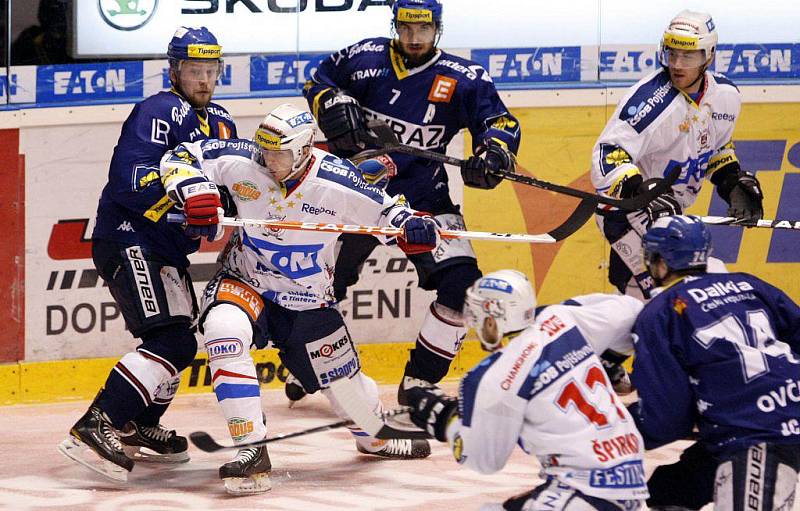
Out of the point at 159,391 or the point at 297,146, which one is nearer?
the point at 297,146

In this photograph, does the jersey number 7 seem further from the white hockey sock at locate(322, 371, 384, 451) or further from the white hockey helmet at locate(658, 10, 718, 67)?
the white hockey helmet at locate(658, 10, 718, 67)

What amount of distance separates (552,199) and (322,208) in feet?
6.06

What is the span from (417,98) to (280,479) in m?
1.61

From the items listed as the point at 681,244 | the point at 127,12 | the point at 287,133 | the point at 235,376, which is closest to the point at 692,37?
the point at 287,133

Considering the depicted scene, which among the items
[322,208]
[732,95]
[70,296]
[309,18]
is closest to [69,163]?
[70,296]

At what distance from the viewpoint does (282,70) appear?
6.40 metres

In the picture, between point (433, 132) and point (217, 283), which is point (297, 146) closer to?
point (217, 283)

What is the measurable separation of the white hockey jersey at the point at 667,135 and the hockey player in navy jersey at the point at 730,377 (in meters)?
1.55

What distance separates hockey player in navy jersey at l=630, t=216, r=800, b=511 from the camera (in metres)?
3.65

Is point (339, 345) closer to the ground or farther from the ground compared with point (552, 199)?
closer to the ground

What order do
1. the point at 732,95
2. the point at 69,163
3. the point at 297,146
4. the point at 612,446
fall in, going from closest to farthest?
the point at 612,446 < the point at 297,146 < the point at 732,95 < the point at 69,163

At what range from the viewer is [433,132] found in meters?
5.73

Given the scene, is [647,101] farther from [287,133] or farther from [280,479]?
[280,479]

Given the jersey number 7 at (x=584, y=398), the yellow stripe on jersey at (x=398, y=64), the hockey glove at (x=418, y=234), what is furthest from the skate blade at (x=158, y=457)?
the jersey number 7 at (x=584, y=398)
